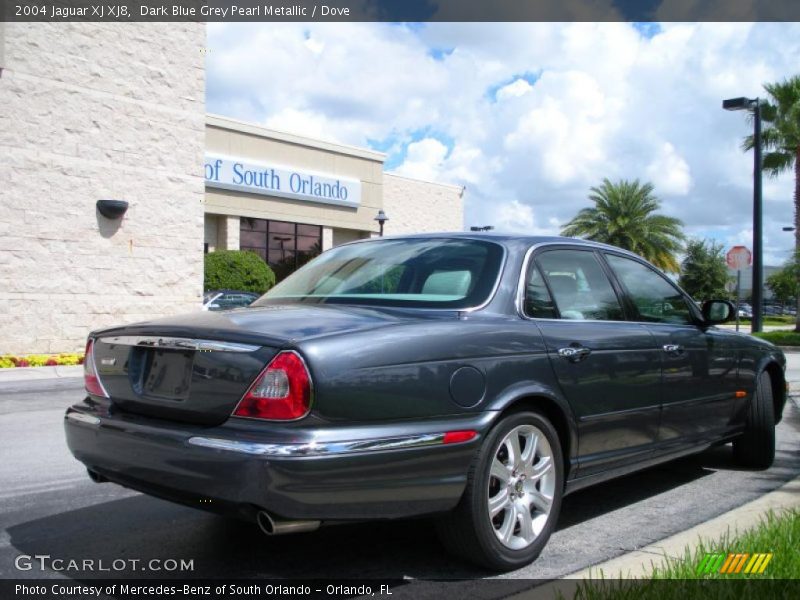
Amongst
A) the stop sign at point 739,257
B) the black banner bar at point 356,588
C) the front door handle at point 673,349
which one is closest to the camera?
the black banner bar at point 356,588

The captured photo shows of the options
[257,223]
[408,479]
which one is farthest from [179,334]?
[257,223]

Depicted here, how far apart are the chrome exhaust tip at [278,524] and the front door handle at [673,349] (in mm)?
2629

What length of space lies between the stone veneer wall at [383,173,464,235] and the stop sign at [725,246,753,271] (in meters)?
15.9

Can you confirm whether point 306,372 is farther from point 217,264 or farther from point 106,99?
point 217,264

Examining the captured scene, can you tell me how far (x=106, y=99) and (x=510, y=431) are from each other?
1478 centimetres

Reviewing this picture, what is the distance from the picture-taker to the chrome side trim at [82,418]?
3680mm

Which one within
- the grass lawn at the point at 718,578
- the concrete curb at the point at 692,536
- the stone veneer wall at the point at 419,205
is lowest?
the concrete curb at the point at 692,536

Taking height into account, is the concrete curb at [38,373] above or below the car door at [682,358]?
below

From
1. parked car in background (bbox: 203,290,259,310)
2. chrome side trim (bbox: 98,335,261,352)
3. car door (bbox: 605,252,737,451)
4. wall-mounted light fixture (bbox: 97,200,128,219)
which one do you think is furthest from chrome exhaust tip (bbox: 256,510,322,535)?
parked car in background (bbox: 203,290,259,310)

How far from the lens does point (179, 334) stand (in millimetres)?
3465

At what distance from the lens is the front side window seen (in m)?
4.97

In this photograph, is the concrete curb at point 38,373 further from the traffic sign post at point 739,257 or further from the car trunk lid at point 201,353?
the traffic sign post at point 739,257

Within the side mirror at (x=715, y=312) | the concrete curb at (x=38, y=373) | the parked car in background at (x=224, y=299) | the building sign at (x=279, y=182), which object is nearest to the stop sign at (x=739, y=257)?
the parked car in background at (x=224, y=299)

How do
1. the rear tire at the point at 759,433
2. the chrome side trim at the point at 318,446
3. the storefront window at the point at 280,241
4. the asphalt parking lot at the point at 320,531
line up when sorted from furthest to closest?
1. the storefront window at the point at 280,241
2. the rear tire at the point at 759,433
3. the asphalt parking lot at the point at 320,531
4. the chrome side trim at the point at 318,446
